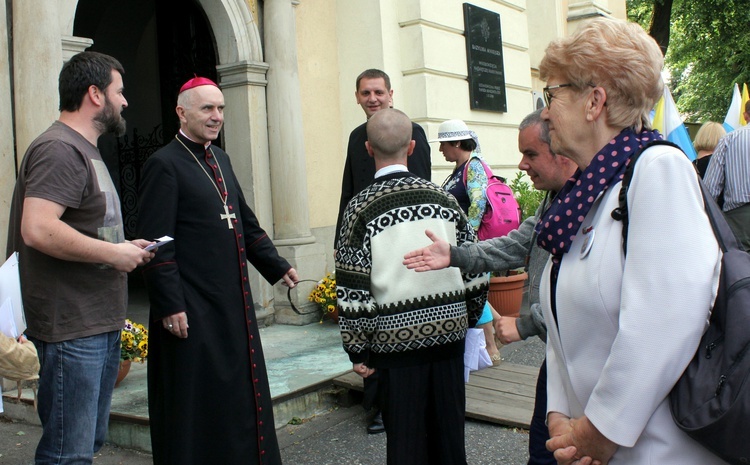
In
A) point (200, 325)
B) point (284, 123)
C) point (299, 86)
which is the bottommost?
point (200, 325)

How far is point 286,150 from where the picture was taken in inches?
291

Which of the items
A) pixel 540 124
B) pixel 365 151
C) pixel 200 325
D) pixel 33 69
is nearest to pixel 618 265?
pixel 540 124

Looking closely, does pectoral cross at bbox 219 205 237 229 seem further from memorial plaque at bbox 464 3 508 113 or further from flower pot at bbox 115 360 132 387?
memorial plaque at bbox 464 3 508 113

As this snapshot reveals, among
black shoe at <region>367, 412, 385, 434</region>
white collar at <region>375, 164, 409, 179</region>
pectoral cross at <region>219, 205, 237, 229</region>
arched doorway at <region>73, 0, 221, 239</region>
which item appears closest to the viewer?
white collar at <region>375, 164, 409, 179</region>

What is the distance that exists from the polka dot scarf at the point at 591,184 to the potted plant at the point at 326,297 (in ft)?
18.0

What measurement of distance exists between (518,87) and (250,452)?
26.2 feet

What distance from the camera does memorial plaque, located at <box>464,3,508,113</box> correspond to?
9.30 metres

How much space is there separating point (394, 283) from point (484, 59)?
7.02 m

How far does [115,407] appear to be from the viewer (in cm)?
477

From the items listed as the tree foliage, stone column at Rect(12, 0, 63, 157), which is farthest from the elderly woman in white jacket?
the tree foliage

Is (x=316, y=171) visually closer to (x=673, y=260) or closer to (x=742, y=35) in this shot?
(x=673, y=260)

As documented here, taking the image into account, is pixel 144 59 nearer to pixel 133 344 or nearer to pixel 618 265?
pixel 133 344

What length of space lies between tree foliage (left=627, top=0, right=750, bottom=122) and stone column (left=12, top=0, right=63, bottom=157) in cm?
1585

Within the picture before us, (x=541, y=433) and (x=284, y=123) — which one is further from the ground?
(x=284, y=123)
